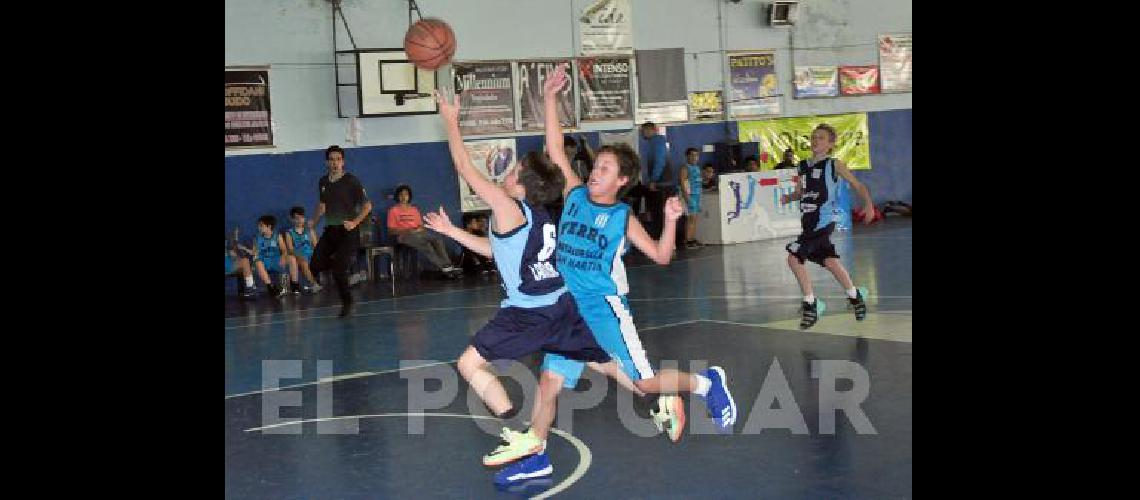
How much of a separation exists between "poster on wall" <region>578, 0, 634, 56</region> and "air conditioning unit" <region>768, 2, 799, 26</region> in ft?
10.5

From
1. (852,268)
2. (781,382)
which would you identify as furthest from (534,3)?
(781,382)

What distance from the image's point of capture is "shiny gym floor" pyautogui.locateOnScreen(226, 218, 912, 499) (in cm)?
647

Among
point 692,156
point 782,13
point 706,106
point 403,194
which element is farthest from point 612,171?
point 782,13

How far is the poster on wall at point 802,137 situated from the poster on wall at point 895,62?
39.0 inches

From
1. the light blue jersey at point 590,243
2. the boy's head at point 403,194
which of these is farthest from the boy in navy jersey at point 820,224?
the boy's head at point 403,194

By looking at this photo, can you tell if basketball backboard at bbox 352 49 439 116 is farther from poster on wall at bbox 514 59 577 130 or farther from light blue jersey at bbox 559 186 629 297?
light blue jersey at bbox 559 186 629 297

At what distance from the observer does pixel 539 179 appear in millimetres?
6688

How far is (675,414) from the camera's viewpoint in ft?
23.0

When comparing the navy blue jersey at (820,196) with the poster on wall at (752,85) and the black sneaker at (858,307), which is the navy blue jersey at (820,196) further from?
the poster on wall at (752,85)

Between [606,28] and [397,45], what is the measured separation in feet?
13.3

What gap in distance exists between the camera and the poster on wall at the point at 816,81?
24.0m

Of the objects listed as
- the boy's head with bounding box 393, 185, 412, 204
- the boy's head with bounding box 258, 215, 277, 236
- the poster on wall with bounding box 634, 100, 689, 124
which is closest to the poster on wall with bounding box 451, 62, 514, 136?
the boy's head with bounding box 393, 185, 412, 204
